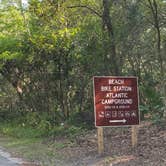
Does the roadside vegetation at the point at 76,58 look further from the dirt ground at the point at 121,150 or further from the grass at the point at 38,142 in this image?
the dirt ground at the point at 121,150

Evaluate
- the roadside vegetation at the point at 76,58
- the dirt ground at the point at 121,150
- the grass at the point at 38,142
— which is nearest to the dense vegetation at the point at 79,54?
the roadside vegetation at the point at 76,58

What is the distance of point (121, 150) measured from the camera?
1350 centimetres

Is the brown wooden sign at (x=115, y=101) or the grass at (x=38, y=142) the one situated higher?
the brown wooden sign at (x=115, y=101)

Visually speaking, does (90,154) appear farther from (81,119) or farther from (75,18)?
(75,18)

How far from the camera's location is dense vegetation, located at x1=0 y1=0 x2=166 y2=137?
64.4 ft

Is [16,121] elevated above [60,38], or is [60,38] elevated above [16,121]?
[60,38]

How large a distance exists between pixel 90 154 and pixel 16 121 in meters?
13.3

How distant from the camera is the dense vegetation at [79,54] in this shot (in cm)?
1964

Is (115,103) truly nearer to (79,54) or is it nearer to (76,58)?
(79,54)

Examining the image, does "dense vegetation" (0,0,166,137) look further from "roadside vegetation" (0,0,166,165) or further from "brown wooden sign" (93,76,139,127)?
"brown wooden sign" (93,76,139,127)

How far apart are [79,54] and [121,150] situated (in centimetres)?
709

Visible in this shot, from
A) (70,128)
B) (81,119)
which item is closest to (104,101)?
(70,128)

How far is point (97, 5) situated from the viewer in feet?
72.3

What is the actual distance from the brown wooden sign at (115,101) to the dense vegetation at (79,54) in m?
2.53
